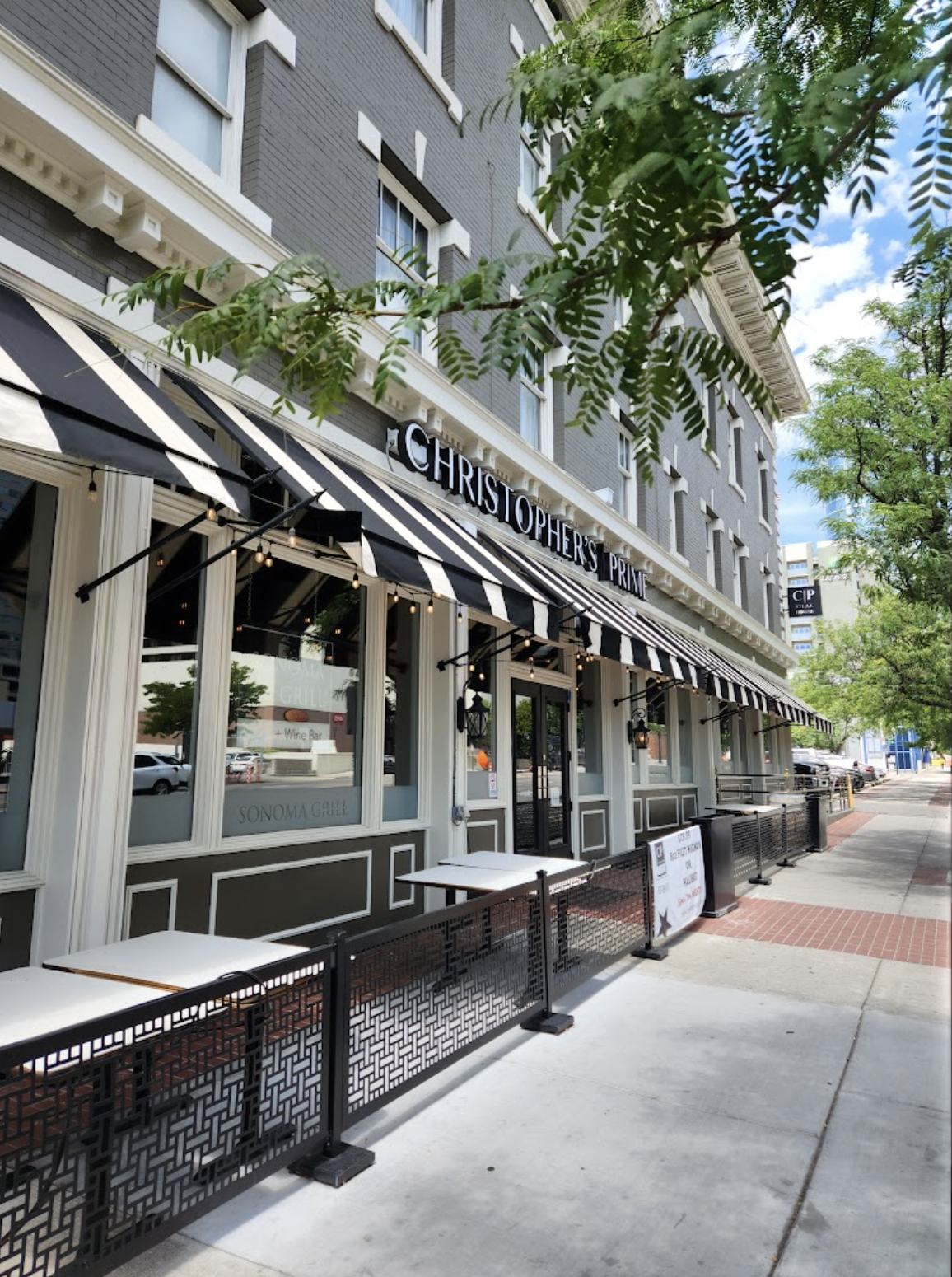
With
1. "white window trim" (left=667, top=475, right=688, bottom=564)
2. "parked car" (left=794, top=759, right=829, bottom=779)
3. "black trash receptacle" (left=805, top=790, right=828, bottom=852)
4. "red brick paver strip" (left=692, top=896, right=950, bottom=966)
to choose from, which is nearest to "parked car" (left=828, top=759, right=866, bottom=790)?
"parked car" (left=794, top=759, right=829, bottom=779)

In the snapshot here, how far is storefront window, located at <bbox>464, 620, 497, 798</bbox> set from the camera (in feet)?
31.3

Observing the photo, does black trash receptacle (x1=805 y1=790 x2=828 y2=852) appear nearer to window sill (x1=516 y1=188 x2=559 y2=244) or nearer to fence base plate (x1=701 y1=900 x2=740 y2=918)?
fence base plate (x1=701 y1=900 x2=740 y2=918)

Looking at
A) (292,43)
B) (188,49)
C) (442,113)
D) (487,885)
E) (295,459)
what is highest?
(442,113)

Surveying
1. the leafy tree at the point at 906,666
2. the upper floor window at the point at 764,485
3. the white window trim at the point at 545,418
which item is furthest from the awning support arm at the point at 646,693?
the upper floor window at the point at 764,485

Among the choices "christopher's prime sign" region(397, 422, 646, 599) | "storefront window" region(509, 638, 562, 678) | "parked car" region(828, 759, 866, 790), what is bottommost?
"parked car" region(828, 759, 866, 790)

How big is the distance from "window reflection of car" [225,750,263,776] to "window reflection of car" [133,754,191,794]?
1.49ft

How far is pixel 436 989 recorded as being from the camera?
467 centimetres

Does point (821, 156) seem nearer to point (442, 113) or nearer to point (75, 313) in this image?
point (75, 313)

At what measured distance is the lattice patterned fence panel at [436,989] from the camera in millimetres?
4023

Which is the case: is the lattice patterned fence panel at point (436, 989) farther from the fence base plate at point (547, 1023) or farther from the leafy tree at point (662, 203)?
the leafy tree at point (662, 203)

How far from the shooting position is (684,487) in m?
18.8

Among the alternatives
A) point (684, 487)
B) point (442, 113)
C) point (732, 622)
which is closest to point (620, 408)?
point (684, 487)

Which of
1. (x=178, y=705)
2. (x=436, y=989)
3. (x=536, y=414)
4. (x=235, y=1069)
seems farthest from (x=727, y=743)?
(x=235, y=1069)

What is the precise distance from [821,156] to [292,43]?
22.7 feet
